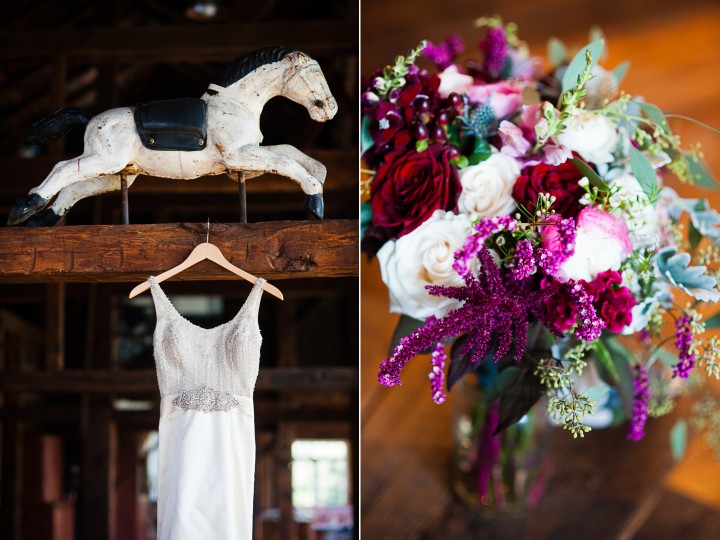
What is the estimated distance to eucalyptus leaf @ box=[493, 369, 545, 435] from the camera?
3.11 ft

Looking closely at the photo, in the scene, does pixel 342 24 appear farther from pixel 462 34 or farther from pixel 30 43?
pixel 30 43

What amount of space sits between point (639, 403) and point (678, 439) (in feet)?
1.89

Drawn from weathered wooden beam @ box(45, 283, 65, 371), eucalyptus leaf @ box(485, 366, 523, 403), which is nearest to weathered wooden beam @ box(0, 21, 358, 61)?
weathered wooden beam @ box(45, 283, 65, 371)

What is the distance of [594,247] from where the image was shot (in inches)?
34.9

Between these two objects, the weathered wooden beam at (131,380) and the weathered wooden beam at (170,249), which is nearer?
the weathered wooden beam at (170,249)

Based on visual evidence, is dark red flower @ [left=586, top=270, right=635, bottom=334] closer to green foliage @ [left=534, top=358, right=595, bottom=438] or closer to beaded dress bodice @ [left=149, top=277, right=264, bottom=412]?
green foliage @ [left=534, top=358, right=595, bottom=438]

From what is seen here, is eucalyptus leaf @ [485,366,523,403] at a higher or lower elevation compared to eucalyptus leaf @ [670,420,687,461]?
higher

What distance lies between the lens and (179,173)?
3.35 ft

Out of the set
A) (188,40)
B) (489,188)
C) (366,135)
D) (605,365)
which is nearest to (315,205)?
(366,135)

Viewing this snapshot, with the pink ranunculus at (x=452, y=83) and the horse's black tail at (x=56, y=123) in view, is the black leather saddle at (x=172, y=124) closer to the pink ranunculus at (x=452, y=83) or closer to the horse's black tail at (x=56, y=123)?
the horse's black tail at (x=56, y=123)

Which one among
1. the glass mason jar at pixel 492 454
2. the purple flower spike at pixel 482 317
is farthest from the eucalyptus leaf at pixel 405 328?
the glass mason jar at pixel 492 454

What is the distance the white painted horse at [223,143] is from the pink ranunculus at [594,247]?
334mm

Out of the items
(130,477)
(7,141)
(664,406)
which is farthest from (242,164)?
(130,477)

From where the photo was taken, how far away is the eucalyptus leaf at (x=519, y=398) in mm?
948
